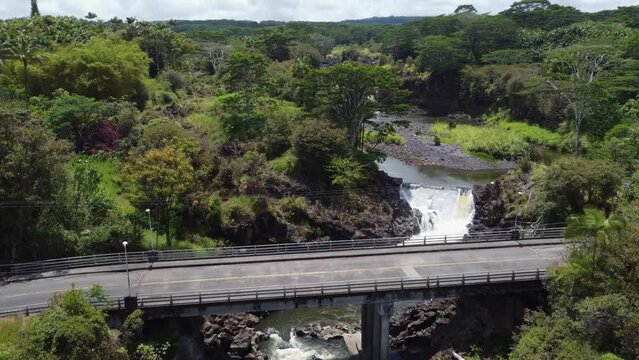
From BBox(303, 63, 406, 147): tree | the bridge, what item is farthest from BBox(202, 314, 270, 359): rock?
BBox(303, 63, 406, 147): tree

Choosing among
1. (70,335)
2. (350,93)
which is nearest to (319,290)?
(70,335)

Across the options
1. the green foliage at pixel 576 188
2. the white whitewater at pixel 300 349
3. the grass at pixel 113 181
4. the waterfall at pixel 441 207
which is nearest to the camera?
the white whitewater at pixel 300 349

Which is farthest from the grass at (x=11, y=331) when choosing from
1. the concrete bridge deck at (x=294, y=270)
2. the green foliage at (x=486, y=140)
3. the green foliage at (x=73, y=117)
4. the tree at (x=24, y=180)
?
the green foliage at (x=486, y=140)

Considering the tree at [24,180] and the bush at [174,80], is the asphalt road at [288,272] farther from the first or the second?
the bush at [174,80]

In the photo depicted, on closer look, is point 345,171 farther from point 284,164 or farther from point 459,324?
point 459,324

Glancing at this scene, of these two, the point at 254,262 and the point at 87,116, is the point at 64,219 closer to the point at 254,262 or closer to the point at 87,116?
the point at 254,262
